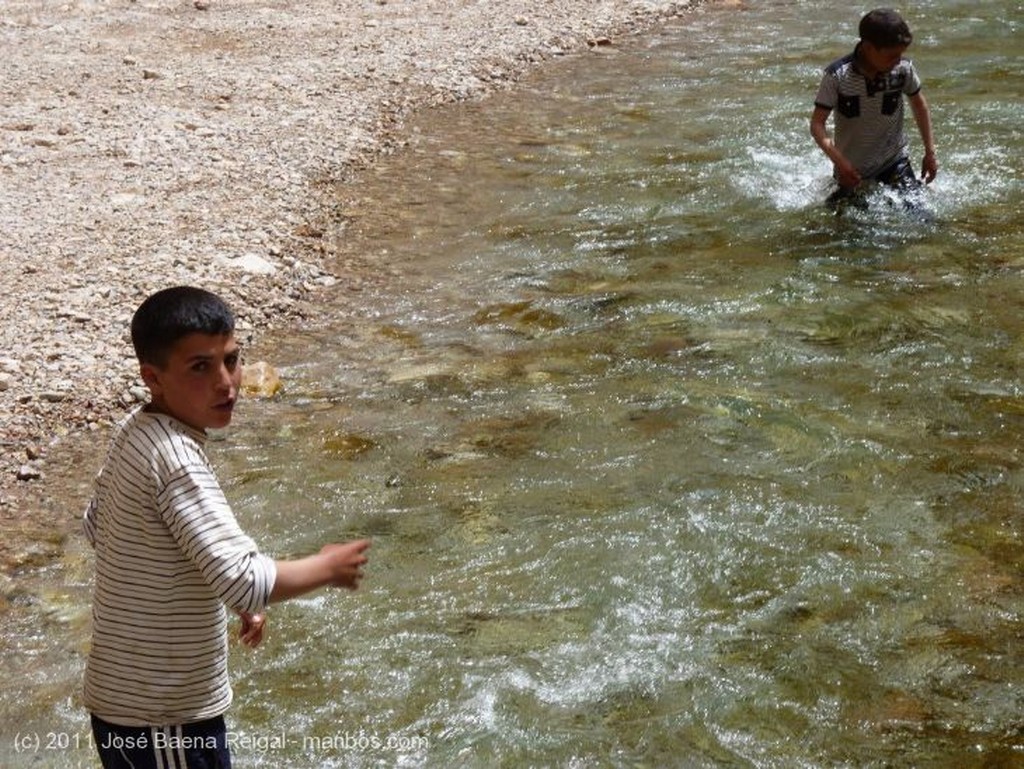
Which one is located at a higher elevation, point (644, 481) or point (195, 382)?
point (195, 382)

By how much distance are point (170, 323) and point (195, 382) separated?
165 mm

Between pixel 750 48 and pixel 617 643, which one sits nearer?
pixel 617 643

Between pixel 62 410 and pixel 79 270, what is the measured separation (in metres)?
1.85

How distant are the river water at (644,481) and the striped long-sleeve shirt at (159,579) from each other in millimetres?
1412

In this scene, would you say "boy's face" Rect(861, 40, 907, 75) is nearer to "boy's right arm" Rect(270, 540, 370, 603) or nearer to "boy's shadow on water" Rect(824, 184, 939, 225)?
"boy's shadow on water" Rect(824, 184, 939, 225)

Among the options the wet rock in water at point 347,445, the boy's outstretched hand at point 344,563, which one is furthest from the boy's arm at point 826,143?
the boy's outstretched hand at point 344,563

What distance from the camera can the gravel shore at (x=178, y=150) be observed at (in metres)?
7.94

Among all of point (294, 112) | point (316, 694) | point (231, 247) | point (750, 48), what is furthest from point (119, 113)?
point (316, 694)

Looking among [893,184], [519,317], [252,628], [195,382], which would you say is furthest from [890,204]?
[195,382]

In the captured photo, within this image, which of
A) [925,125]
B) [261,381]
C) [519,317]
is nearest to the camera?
[261,381]

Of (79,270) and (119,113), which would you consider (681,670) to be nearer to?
(79,270)

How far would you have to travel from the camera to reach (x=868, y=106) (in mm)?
9570

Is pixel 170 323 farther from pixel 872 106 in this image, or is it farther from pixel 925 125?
pixel 925 125

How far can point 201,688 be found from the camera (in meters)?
3.72
